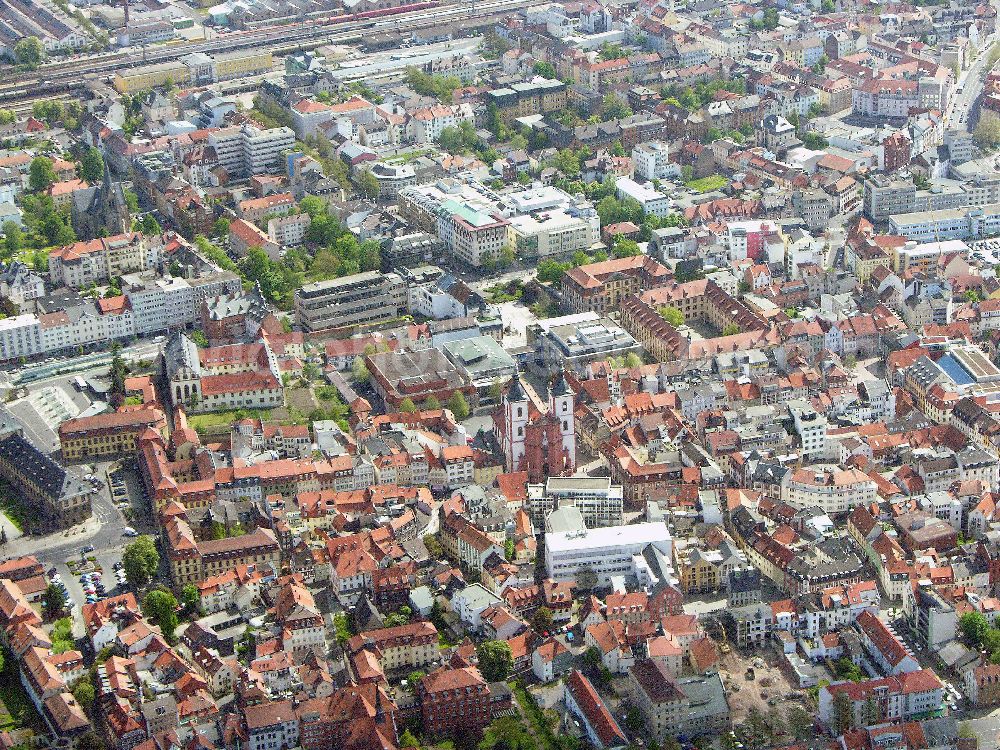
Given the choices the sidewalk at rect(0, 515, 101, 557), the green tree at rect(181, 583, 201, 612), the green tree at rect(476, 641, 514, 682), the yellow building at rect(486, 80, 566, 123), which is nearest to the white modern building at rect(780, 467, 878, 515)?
→ the green tree at rect(476, 641, 514, 682)

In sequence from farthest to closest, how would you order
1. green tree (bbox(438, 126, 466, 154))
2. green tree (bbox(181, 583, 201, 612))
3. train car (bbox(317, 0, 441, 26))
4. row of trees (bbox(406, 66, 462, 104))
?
train car (bbox(317, 0, 441, 26)) < row of trees (bbox(406, 66, 462, 104)) < green tree (bbox(438, 126, 466, 154)) < green tree (bbox(181, 583, 201, 612))

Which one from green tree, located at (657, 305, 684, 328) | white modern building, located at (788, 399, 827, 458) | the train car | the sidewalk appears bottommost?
the train car

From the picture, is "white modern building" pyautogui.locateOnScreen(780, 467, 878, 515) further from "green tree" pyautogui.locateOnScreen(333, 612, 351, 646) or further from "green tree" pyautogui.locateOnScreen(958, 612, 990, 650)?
"green tree" pyautogui.locateOnScreen(333, 612, 351, 646)

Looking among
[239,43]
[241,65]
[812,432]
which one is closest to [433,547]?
[812,432]

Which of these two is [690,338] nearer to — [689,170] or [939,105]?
[689,170]

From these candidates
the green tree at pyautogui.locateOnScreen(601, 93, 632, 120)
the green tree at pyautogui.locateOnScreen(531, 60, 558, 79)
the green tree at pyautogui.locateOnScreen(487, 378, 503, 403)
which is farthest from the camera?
the green tree at pyautogui.locateOnScreen(531, 60, 558, 79)

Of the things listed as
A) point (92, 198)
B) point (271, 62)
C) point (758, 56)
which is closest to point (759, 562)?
point (92, 198)

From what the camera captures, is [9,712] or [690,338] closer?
[9,712]
